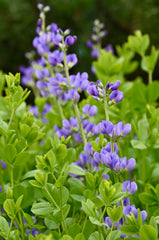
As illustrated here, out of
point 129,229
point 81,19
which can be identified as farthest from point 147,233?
point 81,19

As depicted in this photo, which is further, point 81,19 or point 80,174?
point 81,19

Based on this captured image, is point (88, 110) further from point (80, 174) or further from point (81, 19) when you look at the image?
point (81, 19)

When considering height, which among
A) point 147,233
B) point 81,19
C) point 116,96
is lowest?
point 147,233

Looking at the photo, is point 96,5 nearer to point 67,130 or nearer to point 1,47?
point 1,47

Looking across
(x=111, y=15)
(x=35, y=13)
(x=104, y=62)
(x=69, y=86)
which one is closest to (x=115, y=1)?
(x=111, y=15)

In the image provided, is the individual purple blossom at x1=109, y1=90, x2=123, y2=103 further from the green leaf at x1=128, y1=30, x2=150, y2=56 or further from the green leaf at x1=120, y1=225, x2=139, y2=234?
the green leaf at x1=128, y1=30, x2=150, y2=56

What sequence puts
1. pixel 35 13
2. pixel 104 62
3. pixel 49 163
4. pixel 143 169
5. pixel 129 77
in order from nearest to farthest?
pixel 49 163
pixel 143 169
pixel 104 62
pixel 35 13
pixel 129 77
